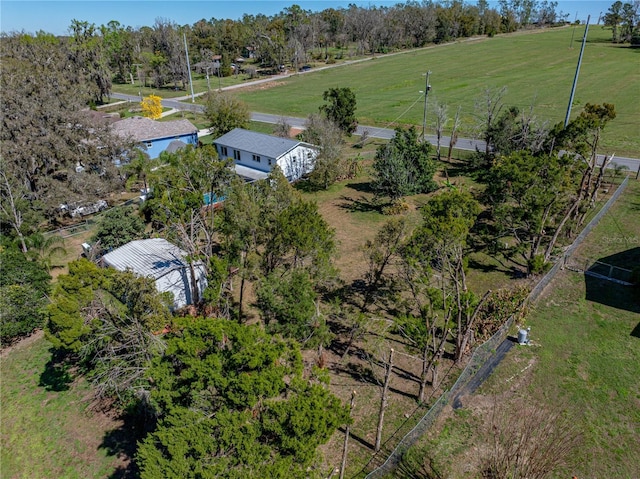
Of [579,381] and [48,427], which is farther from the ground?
[579,381]

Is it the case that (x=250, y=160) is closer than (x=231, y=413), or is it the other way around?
(x=231, y=413)

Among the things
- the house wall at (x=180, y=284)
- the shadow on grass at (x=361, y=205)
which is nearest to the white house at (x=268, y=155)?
the shadow on grass at (x=361, y=205)

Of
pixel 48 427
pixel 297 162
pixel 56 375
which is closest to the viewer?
pixel 48 427

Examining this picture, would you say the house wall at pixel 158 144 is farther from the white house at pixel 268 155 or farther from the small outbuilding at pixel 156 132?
the white house at pixel 268 155

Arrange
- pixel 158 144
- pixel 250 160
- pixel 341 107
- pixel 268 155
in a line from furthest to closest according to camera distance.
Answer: pixel 341 107 < pixel 158 144 < pixel 250 160 < pixel 268 155

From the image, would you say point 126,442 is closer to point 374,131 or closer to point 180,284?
point 180,284

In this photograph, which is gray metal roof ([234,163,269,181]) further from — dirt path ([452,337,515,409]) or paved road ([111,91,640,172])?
dirt path ([452,337,515,409])

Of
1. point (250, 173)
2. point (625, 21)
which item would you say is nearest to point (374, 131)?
point (250, 173)
